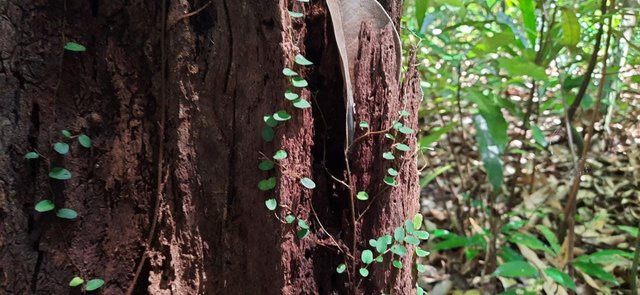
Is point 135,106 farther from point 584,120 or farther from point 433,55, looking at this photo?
point 584,120

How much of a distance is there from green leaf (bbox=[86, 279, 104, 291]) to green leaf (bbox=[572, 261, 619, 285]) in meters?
1.84

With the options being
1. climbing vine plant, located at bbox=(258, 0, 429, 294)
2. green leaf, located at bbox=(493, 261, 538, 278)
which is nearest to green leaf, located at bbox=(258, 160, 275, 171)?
climbing vine plant, located at bbox=(258, 0, 429, 294)

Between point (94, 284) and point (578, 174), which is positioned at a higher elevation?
point (578, 174)

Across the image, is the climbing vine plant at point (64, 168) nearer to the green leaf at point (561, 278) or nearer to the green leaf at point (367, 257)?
the green leaf at point (367, 257)

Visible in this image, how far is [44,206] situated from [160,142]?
0.25 m

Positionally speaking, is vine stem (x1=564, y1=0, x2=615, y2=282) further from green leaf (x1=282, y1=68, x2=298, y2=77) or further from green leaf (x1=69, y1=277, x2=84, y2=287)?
green leaf (x1=69, y1=277, x2=84, y2=287)

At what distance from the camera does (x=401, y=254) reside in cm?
121

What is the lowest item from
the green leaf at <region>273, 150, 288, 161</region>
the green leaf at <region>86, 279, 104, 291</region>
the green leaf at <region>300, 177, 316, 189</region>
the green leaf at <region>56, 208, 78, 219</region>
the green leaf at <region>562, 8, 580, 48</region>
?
the green leaf at <region>86, 279, 104, 291</region>

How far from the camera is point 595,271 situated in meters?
2.18

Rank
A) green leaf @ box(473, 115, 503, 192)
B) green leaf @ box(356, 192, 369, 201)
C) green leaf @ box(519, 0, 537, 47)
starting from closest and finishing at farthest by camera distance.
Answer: green leaf @ box(356, 192, 369, 201) < green leaf @ box(519, 0, 537, 47) < green leaf @ box(473, 115, 503, 192)

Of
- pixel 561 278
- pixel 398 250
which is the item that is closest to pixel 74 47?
pixel 398 250

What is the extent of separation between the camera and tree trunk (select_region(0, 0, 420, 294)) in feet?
3.57

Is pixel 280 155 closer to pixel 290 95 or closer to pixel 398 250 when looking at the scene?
pixel 290 95

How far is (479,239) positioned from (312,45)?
62.9 inches
